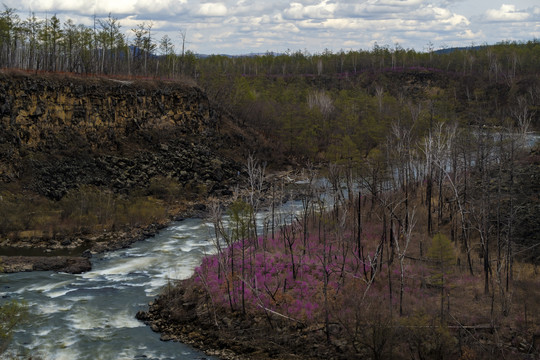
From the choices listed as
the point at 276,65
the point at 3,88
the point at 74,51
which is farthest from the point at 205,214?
the point at 276,65

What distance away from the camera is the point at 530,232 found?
110 ft

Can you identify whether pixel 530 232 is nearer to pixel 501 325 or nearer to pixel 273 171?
pixel 501 325

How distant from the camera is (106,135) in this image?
59.9 m

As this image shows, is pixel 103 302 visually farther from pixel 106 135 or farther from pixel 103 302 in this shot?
pixel 106 135

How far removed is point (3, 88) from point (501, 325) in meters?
47.7

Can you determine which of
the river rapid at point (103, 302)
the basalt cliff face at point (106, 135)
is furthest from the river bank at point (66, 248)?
the basalt cliff face at point (106, 135)

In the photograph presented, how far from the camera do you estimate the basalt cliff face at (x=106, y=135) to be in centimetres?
5125

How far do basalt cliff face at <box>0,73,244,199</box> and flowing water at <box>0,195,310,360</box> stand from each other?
15.3 meters

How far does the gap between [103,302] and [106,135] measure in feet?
109

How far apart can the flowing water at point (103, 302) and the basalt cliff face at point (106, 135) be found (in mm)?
15258

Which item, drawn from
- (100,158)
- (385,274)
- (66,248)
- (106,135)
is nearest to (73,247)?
(66,248)

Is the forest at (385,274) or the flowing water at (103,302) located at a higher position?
the forest at (385,274)

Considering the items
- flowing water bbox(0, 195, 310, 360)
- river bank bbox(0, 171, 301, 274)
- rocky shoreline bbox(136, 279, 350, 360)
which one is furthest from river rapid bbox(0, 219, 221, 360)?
river bank bbox(0, 171, 301, 274)

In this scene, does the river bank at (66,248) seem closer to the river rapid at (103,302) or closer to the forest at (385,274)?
the river rapid at (103,302)
